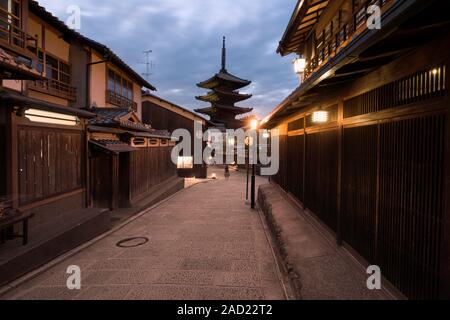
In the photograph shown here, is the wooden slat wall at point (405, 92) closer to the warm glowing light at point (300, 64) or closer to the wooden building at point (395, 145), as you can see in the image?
the wooden building at point (395, 145)

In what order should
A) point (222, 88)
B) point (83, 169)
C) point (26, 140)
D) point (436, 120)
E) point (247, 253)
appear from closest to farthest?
1. point (436, 120)
2. point (26, 140)
3. point (247, 253)
4. point (83, 169)
5. point (222, 88)

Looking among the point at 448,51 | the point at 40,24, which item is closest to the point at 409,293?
the point at 448,51

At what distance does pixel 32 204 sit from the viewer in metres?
8.19

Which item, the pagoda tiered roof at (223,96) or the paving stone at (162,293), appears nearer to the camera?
the paving stone at (162,293)

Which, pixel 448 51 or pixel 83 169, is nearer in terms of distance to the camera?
pixel 448 51

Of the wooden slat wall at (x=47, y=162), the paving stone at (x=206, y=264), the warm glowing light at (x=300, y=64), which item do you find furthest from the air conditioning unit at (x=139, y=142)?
the warm glowing light at (x=300, y=64)

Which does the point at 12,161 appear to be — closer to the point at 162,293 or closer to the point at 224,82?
the point at 162,293

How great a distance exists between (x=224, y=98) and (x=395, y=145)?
154 feet

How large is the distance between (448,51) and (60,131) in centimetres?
1022

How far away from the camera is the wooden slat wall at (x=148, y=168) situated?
50.0ft

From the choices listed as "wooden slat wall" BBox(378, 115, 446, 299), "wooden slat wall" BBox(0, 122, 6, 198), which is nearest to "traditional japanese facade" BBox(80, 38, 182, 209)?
"wooden slat wall" BBox(0, 122, 6, 198)

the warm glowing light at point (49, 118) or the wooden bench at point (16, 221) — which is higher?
the warm glowing light at point (49, 118)

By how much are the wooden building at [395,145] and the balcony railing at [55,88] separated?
11259 millimetres
